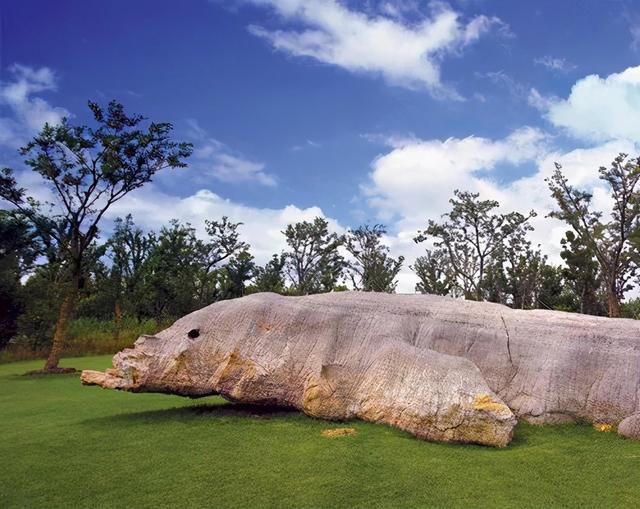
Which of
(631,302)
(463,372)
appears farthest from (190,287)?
(631,302)

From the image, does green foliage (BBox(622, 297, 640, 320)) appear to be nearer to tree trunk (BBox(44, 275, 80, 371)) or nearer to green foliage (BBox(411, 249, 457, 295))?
green foliage (BBox(411, 249, 457, 295))

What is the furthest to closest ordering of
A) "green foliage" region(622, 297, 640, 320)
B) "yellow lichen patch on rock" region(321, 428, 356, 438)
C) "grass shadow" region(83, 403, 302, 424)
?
"green foliage" region(622, 297, 640, 320)
"grass shadow" region(83, 403, 302, 424)
"yellow lichen patch on rock" region(321, 428, 356, 438)

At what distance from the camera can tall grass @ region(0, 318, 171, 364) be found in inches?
1033

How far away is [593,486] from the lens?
6539 mm

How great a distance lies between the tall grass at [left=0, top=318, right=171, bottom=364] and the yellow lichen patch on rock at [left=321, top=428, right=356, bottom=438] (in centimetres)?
2016

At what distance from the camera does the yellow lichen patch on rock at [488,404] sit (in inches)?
310

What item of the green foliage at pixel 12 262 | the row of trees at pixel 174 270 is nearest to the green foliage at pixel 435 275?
the row of trees at pixel 174 270

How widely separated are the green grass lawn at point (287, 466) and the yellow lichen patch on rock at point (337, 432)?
0.14m

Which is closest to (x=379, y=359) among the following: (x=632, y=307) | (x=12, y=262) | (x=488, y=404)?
(x=488, y=404)

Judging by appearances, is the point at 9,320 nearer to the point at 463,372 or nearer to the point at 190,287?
the point at 190,287

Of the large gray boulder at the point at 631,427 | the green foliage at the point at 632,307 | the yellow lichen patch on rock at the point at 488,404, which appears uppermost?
the green foliage at the point at 632,307

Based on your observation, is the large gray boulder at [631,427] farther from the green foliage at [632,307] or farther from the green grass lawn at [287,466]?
the green foliage at [632,307]

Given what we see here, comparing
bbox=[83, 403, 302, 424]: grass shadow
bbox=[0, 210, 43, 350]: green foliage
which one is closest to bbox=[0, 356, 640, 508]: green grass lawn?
bbox=[83, 403, 302, 424]: grass shadow

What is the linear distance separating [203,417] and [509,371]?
5469 millimetres
